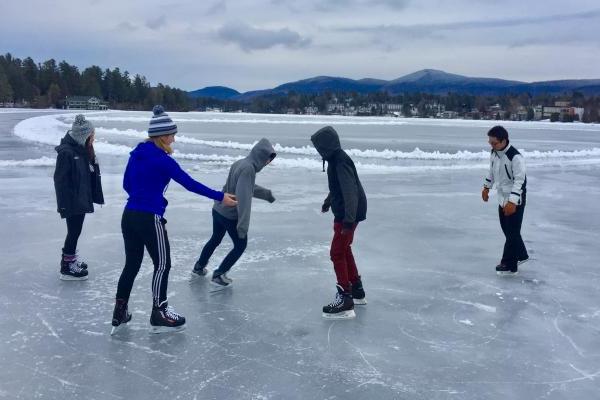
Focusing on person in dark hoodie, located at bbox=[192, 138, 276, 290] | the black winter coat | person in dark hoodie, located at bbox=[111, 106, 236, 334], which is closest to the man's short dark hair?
person in dark hoodie, located at bbox=[192, 138, 276, 290]

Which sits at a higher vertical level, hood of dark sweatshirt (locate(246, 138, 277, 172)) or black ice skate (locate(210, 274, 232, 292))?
hood of dark sweatshirt (locate(246, 138, 277, 172))

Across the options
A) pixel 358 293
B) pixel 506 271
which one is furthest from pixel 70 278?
pixel 506 271

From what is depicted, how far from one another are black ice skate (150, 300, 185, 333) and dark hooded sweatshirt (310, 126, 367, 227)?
1513mm

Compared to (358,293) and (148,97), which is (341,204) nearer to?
(358,293)

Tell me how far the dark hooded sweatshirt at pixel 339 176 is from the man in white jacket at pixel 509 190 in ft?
6.82

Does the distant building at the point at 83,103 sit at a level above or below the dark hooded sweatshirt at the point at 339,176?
above

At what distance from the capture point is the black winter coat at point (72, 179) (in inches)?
209

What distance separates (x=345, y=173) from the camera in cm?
452

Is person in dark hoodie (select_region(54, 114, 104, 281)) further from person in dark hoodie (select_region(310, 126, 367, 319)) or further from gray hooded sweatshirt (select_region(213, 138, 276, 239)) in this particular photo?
person in dark hoodie (select_region(310, 126, 367, 319))

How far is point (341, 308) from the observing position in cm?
464

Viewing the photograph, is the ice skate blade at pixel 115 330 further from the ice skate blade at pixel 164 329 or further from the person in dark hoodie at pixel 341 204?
the person in dark hoodie at pixel 341 204

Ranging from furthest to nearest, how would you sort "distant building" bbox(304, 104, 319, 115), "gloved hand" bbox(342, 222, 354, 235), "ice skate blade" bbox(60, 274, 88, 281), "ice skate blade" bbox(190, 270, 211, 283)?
"distant building" bbox(304, 104, 319, 115), "ice skate blade" bbox(190, 270, 211, 283), "ice skate blade" bbox(60, 274, 88, 281), "gloved hand" bbox(342, 222, 354, 235)

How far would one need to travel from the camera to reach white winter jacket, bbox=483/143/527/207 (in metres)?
5.84

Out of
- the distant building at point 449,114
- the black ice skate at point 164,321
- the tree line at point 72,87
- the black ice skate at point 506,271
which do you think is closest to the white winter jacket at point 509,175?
the black ice skate at point 506,271
